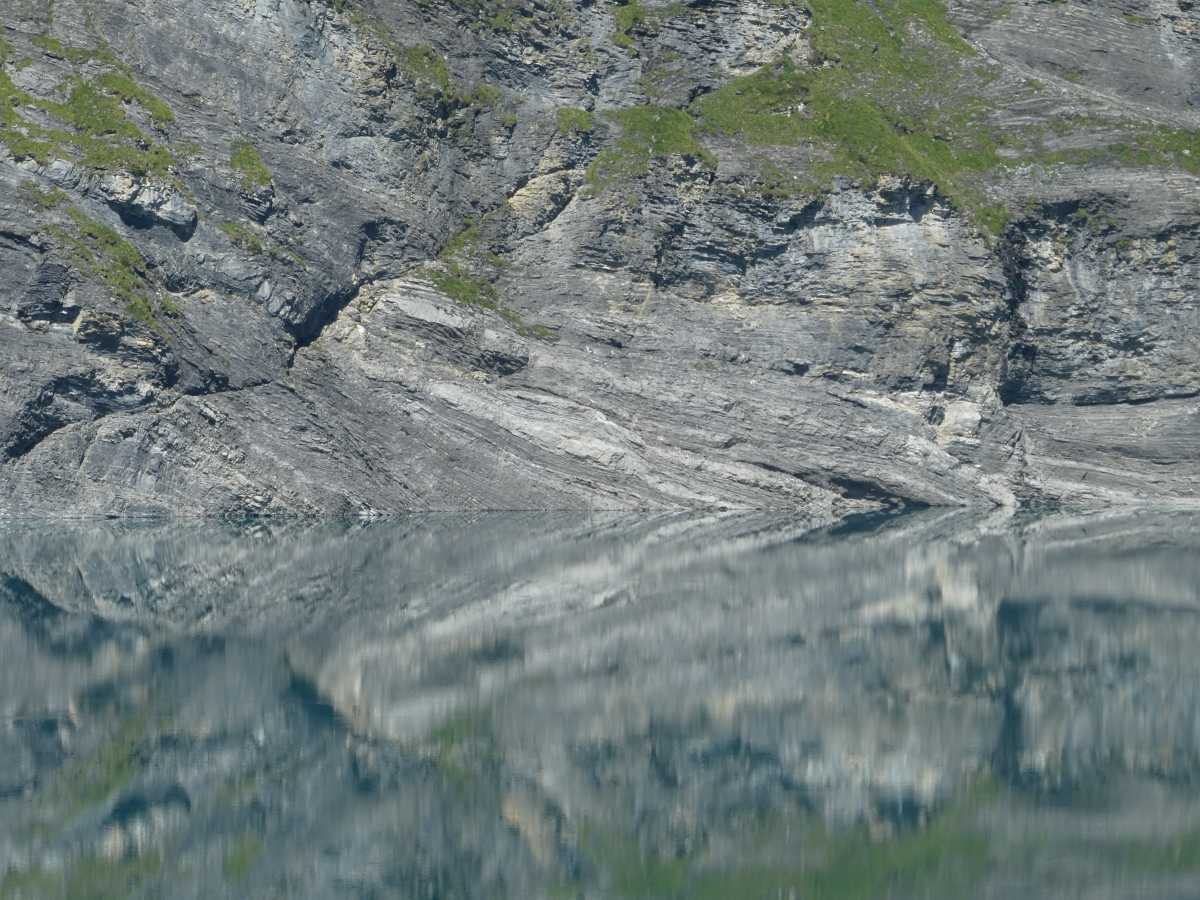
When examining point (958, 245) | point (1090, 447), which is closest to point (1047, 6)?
point (958, 245)

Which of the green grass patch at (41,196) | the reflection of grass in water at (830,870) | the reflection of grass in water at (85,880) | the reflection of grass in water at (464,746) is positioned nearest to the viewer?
the reflection of grass in water at (85,880)

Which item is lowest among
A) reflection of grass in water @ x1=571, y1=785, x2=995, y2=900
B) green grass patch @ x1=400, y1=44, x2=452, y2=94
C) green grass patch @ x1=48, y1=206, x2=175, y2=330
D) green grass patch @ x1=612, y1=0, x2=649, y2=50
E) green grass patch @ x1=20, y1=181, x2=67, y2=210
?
green grass patch @ x1=48, y1=206, x2=175, y2=330

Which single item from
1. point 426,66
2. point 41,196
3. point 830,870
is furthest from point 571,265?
point 830,870

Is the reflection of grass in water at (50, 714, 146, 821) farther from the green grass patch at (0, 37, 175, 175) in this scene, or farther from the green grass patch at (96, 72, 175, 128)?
the green grass patch at (96, 72, 175, 128)

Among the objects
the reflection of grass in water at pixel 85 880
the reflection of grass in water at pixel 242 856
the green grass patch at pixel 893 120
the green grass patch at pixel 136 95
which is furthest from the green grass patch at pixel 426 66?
the reflection of grass in water at pixel 85 880

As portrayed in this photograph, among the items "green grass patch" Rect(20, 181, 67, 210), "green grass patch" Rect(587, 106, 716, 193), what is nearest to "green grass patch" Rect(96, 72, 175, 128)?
"green grass patch" Rect(20, 181, 67, 210)

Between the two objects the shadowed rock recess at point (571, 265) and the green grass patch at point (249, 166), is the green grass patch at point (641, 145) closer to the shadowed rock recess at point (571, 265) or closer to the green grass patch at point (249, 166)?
the shadowed rock recess at point (571, 265)
